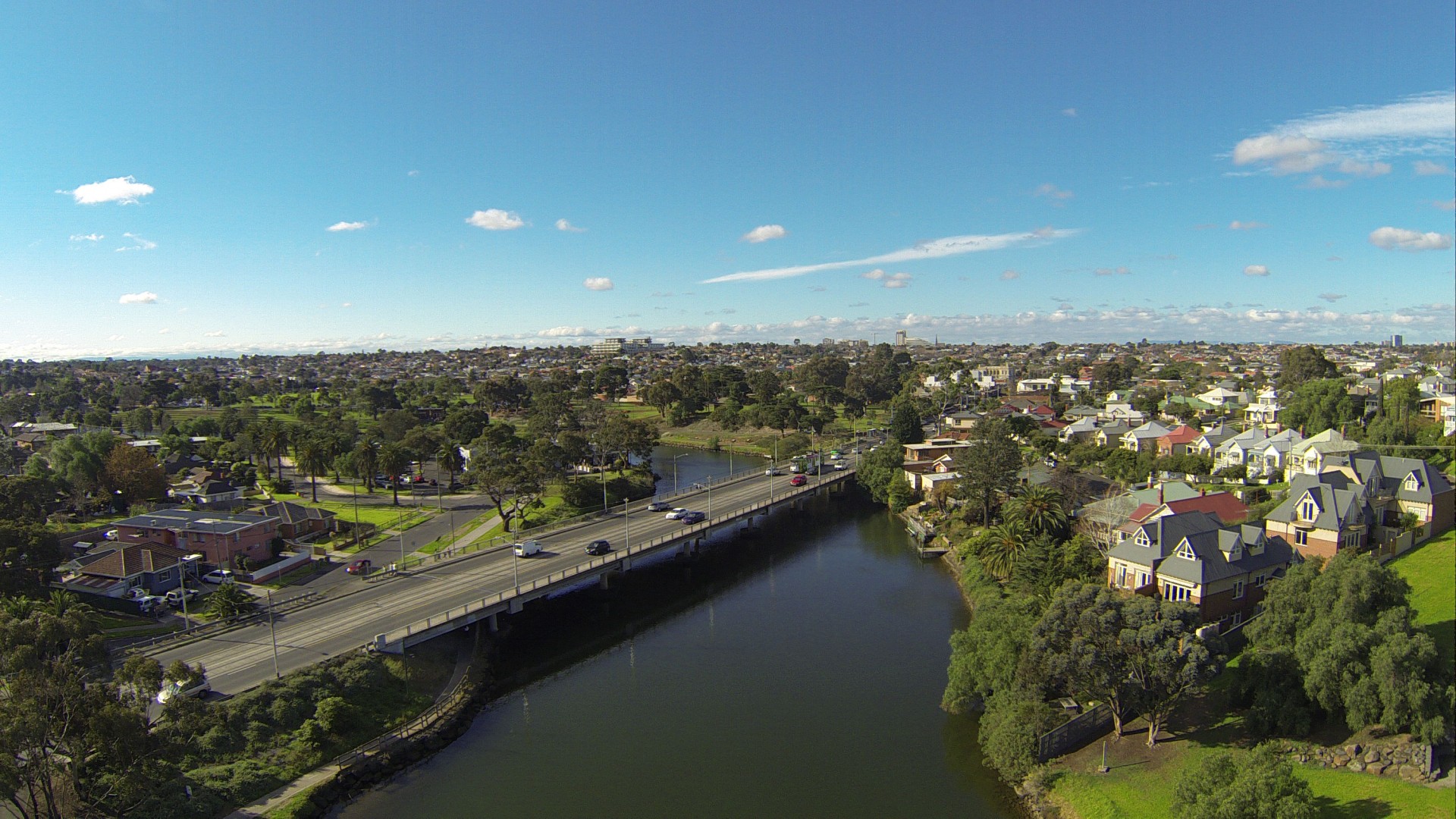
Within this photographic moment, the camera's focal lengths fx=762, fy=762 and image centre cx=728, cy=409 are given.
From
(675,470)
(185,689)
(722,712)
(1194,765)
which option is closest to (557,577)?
(722,712)

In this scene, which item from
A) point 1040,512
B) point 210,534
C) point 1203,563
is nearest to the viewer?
point 1203,563

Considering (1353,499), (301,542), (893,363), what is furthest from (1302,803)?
(893,363)

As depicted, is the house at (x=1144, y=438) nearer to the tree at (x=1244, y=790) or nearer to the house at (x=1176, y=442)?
the house at (x=1176, y=442)

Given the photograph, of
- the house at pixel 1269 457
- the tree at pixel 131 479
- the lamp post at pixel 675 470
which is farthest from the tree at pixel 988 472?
the tree at pixel 131 479

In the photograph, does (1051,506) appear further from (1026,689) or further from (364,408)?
(364,408)

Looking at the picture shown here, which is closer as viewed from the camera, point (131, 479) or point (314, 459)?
point (131, 479)

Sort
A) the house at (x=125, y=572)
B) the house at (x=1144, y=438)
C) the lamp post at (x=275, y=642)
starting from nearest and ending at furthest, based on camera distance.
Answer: the lamp post at (x=275, y=642)
the house at (x=125, y=572)
the house at (x=1144, y=438)

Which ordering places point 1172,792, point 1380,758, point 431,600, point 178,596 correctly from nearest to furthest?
point 1380,758, point 1172,792, point 431,600, point 178,596

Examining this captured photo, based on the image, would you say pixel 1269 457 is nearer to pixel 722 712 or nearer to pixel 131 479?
pixel 722 712
